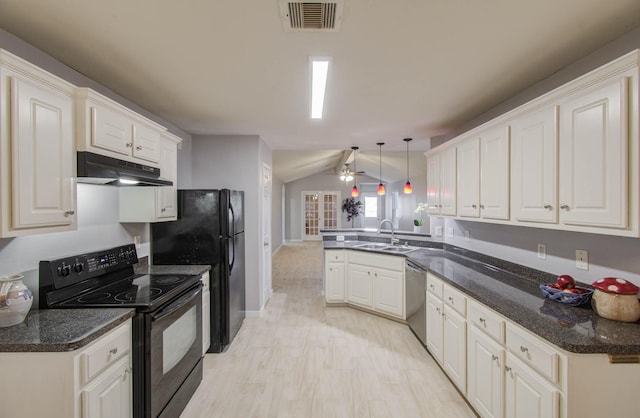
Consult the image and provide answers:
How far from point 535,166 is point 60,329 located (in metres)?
2.97

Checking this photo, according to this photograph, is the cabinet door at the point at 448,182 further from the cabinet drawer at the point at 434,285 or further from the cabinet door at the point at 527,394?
the cabinet door at the point at 527,394

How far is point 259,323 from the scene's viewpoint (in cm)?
396

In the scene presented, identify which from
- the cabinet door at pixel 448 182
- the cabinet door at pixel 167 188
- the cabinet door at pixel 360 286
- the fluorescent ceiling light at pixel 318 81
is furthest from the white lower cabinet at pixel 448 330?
the cabinet door at pixel 167 188

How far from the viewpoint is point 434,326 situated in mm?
2879

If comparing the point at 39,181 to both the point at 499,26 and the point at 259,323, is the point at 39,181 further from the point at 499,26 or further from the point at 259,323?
the point at 259,323

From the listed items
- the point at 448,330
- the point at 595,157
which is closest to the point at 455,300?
the point at 448,330

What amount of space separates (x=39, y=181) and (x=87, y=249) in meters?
0.96

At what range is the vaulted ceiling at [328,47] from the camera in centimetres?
151

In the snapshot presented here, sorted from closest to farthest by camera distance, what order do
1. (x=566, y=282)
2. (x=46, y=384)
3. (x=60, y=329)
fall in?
1. (x=46, y=384)
2. (x=60, y=329)
3. (x=566, y=282)

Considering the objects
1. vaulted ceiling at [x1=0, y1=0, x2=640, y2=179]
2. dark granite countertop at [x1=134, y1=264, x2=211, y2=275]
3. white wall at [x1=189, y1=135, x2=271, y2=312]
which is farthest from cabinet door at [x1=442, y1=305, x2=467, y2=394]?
white wall at [x1=189, y1=135, x2=271, y2=312]

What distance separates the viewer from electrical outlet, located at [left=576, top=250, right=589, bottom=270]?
6.43ft

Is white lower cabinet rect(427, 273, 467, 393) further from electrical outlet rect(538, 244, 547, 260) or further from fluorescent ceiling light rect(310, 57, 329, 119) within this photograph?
fluorescent ceiling light rect(310, 57, 329, 119)

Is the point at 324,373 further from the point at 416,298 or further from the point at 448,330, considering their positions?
the point at 416,298

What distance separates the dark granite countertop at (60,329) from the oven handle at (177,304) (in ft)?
0.56
